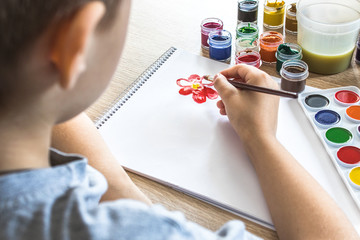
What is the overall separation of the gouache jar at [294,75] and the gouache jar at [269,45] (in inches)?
3.2

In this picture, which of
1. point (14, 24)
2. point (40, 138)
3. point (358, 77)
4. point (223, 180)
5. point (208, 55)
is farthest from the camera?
point (208, 55)

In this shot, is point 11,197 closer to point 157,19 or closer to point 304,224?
point 304,224

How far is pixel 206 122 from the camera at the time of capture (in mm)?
991

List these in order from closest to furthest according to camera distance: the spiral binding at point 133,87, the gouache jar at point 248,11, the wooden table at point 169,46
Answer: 1. the wooden table at point 169,46
2. the spiral binding at point 133,87
3. the gouache jar at point 248,11

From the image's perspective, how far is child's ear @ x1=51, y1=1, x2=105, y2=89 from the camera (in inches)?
17.8

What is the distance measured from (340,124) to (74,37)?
68cm

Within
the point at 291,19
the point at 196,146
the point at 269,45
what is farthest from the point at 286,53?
the point at 196,146

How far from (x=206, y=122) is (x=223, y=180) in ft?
0.57

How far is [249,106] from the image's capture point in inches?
37.0

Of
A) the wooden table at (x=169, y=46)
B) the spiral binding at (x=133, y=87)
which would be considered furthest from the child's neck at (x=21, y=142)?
the spiral binding at (x=133, y=87)

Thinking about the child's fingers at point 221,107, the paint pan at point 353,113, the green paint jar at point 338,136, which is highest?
the child's fingers at point 221,107

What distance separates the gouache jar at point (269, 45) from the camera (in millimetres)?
1156

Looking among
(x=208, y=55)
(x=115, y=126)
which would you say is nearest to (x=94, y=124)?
(x=115, y=126)

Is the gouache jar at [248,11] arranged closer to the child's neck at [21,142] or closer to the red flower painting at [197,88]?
the red flower painting at [197,88]
